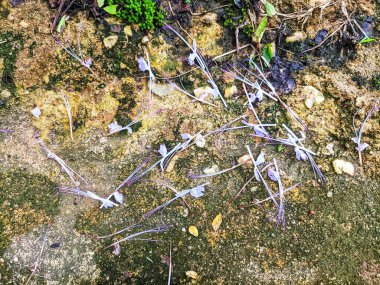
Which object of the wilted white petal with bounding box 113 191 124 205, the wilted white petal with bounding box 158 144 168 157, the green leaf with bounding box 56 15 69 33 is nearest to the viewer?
the wilted white petal with bounding box 113 191 124 205

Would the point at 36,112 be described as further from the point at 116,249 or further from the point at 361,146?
the point at 361,146

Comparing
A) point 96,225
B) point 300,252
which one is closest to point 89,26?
point 96,225

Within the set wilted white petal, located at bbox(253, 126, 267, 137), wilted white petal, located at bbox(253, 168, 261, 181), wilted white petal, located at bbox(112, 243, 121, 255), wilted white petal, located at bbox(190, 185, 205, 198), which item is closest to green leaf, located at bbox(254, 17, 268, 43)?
wilted white petal, located at bbox(253, 126, 267, 137)

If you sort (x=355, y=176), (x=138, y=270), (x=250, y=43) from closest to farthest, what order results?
(x=138, y=270)
(x=355, y=176)
(x=250, y=43)

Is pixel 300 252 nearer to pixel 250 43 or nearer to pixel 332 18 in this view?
pixel 250 43

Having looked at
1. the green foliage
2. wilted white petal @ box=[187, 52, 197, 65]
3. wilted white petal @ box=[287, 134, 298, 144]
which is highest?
the green foliage

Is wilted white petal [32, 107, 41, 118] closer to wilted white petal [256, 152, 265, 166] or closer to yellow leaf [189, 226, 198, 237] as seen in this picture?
yellow leaf [189, 226, 198, 237]
